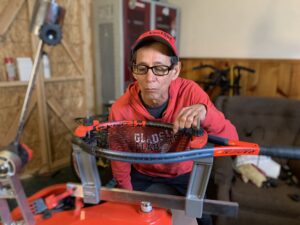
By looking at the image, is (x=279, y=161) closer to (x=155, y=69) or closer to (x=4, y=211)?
(x=155, y=69)

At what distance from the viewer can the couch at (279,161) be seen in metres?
1.49

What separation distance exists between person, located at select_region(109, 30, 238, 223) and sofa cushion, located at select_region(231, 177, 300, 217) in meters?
0.69

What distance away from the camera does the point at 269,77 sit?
2689 mm

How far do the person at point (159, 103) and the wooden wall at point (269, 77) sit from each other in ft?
6.45

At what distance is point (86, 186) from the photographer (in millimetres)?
651

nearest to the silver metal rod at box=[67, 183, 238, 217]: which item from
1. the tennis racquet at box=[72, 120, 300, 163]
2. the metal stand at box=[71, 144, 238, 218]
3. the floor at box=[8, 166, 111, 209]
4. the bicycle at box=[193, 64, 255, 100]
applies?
the metal stand at box=[71, 144, 238, 218]

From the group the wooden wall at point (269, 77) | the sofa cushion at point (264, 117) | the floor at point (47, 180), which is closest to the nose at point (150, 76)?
the sofa cushion at point (264, 117)

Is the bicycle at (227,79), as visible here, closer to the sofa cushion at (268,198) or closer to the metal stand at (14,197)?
the sofa cushion at (268,198)

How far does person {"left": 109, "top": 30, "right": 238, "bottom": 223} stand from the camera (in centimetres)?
89

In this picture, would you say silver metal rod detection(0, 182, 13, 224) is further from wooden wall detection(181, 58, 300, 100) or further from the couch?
wooden wall detection(181, 58, 300, 100)

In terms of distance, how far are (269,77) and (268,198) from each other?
5.42 ft

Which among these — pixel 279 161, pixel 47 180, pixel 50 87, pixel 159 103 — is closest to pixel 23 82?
pixel 50 87

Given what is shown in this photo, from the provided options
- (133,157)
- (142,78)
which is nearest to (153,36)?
(142,78)

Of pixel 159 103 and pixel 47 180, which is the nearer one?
pixel 159 103
